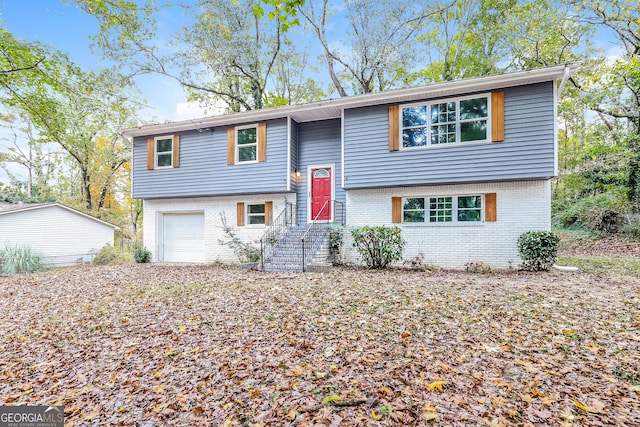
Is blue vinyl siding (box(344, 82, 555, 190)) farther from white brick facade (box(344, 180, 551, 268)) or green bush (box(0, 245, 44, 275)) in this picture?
green bush (box(0, 245, 44, 275))

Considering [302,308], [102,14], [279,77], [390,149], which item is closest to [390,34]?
[279,77]

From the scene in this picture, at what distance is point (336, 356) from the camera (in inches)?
136

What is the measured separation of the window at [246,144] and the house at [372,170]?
0.14 feet

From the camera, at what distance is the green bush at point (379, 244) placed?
30.0 feet

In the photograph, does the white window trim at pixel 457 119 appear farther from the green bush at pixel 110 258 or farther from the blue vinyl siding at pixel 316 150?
the green bush at pixel 110 258

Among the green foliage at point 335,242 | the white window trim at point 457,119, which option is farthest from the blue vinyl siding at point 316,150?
the white window trim at point 457,119

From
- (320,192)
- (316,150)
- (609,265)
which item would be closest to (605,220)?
(609,265)

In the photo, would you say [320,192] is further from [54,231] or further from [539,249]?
[54,231]

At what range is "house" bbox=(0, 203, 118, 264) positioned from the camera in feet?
48.3

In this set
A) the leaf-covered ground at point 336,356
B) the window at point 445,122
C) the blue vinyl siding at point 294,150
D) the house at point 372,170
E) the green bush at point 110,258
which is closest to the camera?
the leaf-covered ground at point 336,356

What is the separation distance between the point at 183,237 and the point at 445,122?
1139cm

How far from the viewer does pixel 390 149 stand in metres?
9.80

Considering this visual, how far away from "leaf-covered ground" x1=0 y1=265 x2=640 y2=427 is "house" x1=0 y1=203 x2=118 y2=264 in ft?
38.6

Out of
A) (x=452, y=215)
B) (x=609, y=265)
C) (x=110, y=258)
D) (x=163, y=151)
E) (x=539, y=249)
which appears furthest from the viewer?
(x=110, y=258)
